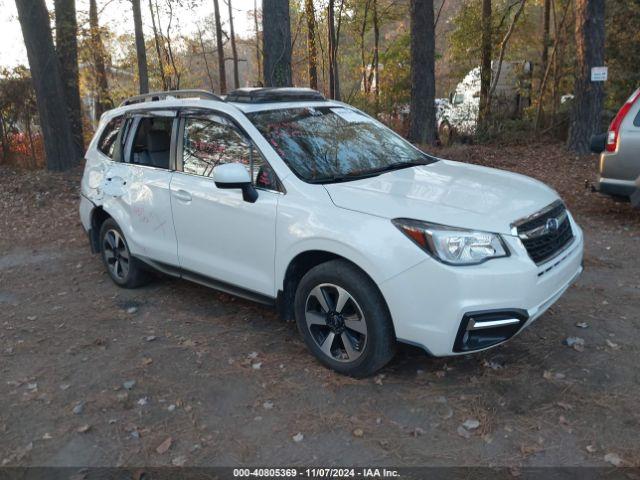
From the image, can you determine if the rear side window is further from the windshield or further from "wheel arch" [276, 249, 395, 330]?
"wheel arch" [276, 249, 395, 330]

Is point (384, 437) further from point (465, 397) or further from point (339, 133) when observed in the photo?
point (339, 133)

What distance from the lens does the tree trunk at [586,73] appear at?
10.9 meters

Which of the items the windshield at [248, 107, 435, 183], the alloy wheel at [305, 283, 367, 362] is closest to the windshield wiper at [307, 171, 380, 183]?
the windshield at [248, 107, 435, 183]

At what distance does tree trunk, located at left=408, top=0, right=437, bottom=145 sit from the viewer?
12.1 m

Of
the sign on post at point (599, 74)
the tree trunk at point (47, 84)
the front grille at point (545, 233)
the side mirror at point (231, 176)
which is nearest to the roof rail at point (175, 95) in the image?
the side mirror at point (231, 176)

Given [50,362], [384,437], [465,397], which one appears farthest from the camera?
[50,362]

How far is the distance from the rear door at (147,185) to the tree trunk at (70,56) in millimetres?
8381

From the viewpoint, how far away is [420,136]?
12781 millimetres

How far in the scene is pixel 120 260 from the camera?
5.72 metres

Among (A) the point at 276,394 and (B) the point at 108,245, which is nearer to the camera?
(A) the point at 276,394

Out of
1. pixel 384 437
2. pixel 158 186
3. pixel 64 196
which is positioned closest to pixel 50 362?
pixel 158 186

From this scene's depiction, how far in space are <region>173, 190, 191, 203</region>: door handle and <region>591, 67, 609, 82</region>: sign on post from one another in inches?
370

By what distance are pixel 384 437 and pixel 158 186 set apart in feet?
9.49

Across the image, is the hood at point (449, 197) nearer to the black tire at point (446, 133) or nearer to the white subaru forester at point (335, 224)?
the white subaru forester at point (335, 224)
